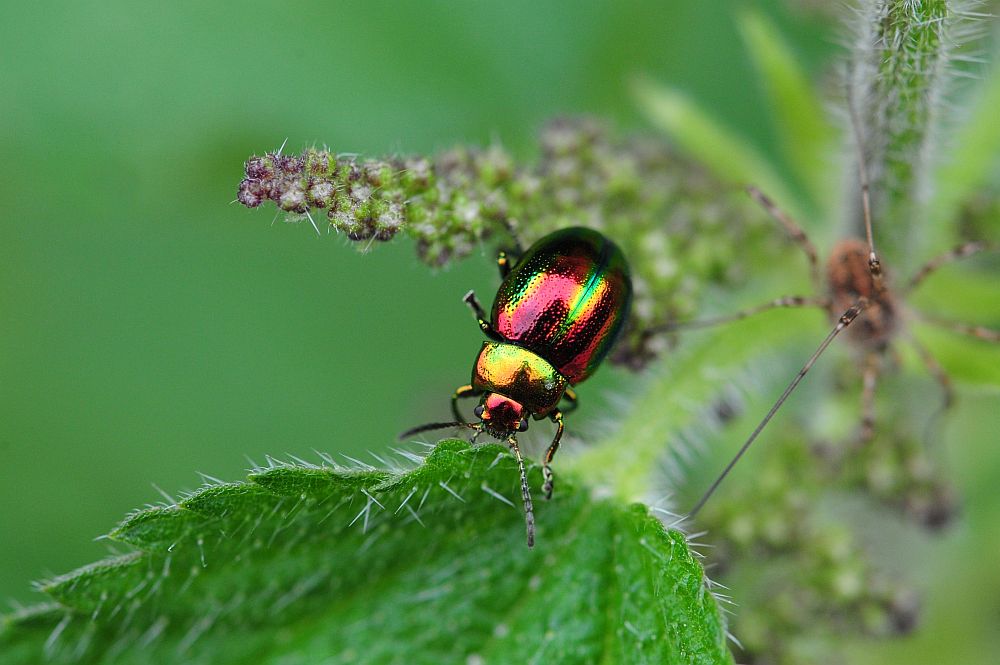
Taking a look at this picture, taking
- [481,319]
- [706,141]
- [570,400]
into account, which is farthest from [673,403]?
[706,141]

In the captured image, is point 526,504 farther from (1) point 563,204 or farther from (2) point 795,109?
(2) point 795,109

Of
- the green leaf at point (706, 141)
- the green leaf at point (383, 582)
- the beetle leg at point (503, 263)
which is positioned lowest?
the green leaf at point (383, 582)

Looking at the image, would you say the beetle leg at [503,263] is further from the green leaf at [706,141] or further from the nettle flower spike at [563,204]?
the green leaf at [706,141]

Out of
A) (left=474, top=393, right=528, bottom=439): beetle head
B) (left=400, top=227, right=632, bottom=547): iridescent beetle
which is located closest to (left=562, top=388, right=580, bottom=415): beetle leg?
(left=400, top=227, right=632, bottom=547): iridescent beetle

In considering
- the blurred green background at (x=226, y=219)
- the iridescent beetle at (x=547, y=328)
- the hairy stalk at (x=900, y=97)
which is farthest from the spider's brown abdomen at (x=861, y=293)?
the blurred green background at (x=226, y=219)

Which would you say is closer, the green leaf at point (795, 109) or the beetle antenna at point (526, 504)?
the beetle antenna at point (526, 504)

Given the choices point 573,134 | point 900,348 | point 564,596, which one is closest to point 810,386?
point 900,348

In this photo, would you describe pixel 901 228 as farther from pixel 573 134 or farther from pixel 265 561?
pixel 265 561
